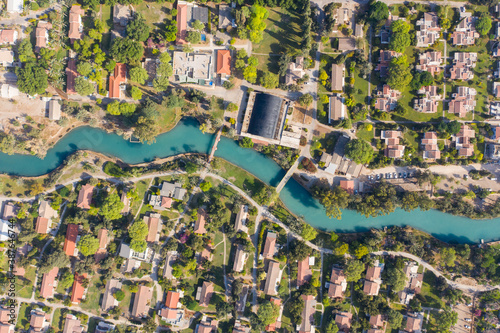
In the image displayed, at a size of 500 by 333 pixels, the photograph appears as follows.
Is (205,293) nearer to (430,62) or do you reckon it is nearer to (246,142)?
(246,142)

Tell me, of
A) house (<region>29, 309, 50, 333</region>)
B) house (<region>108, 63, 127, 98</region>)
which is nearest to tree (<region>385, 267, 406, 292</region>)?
house (<region>108, 63, 127, 98</region>)

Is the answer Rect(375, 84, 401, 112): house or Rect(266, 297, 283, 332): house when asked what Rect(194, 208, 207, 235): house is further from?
Rect(375, 84, 401, 112): house

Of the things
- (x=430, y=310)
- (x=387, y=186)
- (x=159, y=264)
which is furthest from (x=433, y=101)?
(x=159, y=264)

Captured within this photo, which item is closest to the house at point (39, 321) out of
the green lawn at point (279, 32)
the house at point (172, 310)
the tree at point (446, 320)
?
the house at point (172, 310)

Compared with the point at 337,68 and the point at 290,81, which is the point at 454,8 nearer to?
the point at 337,68

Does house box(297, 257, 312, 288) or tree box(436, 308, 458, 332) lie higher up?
house box(297, 257, 312, 288)
